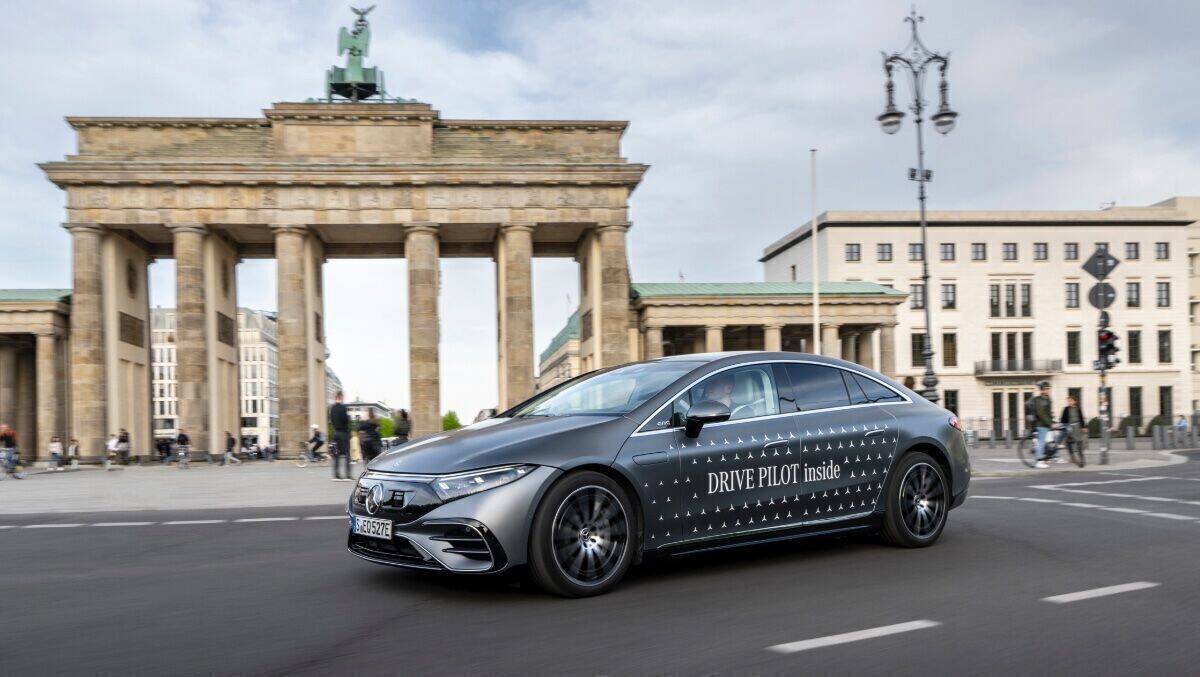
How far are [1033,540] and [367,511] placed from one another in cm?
586

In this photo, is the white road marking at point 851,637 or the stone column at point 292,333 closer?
the white road marking at point 851,637

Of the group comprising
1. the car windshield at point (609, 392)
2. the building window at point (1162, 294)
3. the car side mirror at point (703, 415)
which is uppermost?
the building window at point (1162, 294)

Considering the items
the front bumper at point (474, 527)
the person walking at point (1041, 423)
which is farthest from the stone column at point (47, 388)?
the front bumper at point (474, 527)

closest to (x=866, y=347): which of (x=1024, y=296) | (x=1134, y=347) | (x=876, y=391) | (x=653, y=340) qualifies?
(x=653, y=340)

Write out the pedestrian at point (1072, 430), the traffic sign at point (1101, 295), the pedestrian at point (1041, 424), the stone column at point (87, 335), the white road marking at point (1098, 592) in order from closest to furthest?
the white road marking at point (1098, 592)
the pedestrian at point (1041, 424)
the pedestrian at point (1072, 430)
the traffic sign at point (1101, 295)
the stone column at point (87, 335)

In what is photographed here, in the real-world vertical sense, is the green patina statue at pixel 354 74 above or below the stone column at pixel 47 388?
above

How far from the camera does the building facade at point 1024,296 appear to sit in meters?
70.7

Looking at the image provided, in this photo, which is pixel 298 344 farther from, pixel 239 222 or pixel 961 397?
pixel 961 397

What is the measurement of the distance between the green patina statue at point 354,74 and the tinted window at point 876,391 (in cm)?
4394

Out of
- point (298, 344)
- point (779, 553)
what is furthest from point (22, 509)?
point (298, 344)

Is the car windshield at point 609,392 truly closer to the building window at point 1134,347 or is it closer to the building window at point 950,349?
the building window at point 950,349

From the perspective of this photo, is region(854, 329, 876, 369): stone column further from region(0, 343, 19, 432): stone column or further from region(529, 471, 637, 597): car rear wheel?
region(529, 471, 637, 597): car rear wheel

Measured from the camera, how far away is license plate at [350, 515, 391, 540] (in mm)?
6086

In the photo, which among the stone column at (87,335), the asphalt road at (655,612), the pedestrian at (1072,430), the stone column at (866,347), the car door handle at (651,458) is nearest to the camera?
the asphalt road at (655,612)
